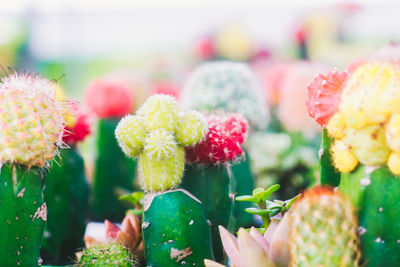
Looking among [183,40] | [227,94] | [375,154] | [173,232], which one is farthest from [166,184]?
[183,40]

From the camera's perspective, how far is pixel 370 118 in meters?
0.73

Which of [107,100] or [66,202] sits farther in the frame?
[107,100]

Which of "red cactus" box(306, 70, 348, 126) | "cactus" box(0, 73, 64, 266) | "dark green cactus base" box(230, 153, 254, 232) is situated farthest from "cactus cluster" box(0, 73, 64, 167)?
"dark green cactus base" box(230, 153, 254, 232)

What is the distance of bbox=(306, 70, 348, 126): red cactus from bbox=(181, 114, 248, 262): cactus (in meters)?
0.20

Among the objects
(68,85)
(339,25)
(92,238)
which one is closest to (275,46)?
(339,25)

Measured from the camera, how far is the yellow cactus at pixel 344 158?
77 centimetres

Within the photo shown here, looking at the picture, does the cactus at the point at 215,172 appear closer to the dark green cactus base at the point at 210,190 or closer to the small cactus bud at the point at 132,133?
the dark green cactus base at the point at 210,190

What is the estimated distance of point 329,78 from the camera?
0.85 metres

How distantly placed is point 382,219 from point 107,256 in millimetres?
515

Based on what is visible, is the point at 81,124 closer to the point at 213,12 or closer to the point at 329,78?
the point at 329,78

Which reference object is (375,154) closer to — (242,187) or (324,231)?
(324,231)

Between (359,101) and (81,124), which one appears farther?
(81,124)

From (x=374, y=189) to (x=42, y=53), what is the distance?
4.06 meters

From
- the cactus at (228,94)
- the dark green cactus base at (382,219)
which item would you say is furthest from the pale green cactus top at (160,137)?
the cactus at (228,94)
